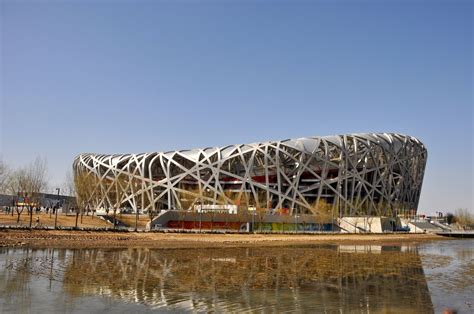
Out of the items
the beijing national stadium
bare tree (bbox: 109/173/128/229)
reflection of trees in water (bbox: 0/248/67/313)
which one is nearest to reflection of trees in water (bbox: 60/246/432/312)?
reflection of trees in water (bbox: 0/248/67/313)

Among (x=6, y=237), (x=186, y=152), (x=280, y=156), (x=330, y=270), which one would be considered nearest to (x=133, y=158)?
(x=186, y=152)

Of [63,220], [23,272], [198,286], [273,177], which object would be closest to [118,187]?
[273,177]

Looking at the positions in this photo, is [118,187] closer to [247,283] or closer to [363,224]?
[363,224]

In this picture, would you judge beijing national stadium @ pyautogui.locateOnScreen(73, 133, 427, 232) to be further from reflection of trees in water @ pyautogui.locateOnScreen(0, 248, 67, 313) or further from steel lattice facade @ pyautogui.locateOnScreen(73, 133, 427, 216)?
reflection of trees in water @ pyautogui.locateOnScreen(0, 248, 67, 313)

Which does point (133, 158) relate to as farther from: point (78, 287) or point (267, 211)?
point (78, 287)

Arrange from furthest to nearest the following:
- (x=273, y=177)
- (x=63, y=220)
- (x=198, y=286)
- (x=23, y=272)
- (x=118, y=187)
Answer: (x=118, y=187) → (x=273, y=177) → (x=63, y=220) → (x=23, y=272) → (x=198, y=286)

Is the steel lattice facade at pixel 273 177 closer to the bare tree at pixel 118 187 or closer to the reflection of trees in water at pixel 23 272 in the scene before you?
the bare tree at pixel 118 187

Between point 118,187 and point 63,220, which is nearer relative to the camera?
point 63,220

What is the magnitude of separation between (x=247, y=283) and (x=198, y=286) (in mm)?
1921

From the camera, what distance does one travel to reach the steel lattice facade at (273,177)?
78.4m

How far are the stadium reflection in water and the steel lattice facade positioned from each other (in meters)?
52.7

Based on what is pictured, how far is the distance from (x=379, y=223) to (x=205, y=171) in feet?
105

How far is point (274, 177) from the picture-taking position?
265 ft

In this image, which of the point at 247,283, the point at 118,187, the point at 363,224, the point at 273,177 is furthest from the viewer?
the point at 118,187
